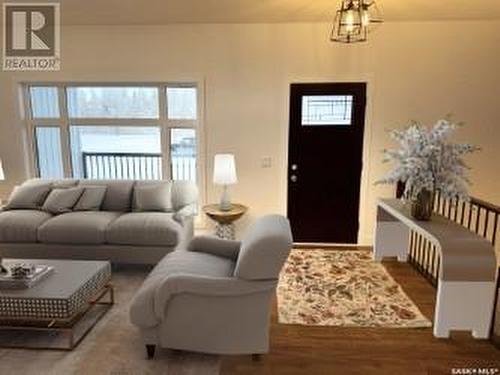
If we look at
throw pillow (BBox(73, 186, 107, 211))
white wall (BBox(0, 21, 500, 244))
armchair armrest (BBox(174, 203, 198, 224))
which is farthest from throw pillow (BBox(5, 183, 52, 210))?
armchair armrest (BBox(174, 203, 198, 224))

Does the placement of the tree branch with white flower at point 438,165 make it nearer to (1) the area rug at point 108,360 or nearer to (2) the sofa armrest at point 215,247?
(2) the sofa armrest at point 215,247

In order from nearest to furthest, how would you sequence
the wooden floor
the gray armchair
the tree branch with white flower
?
the gray armchair, the wooden floor, the tree branch with white flower

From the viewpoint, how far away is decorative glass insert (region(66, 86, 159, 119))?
16.5 feet

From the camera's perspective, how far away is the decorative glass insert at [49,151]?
5.19 m

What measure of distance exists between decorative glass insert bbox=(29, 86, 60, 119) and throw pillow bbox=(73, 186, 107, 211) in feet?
4.76

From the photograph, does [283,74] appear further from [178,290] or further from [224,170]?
[178,290]

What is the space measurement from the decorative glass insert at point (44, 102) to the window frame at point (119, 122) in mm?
43

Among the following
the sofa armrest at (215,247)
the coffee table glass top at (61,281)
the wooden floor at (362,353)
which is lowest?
the wooden floor at (362,353)

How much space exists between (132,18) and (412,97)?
3.55 metres

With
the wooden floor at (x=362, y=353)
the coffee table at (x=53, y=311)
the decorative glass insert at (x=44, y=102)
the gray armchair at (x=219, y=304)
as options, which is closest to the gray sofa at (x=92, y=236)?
the coffee table at (x=53, y=311)

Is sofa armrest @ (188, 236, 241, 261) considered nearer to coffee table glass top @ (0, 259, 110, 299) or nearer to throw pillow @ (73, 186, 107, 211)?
coffee table glass top @ (0, 259, 110, 299)

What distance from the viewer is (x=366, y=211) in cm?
486

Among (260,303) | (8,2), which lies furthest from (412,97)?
(8,2)

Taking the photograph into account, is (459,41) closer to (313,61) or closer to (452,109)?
(452,109)
